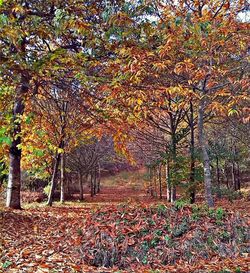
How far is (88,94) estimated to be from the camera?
23.4 feet

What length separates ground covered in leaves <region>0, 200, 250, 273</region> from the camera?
166 inches

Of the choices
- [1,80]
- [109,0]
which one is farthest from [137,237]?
[109,0]

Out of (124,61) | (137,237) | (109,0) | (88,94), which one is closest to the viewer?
(137,237)

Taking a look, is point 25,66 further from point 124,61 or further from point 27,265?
point 27,265

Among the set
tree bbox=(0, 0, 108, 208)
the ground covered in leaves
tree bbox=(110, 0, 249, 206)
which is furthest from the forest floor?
tree bbox=(0, 0, 108, 208)

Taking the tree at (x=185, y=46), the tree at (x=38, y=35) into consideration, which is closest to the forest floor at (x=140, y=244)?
the tree at (x=185, y=46)

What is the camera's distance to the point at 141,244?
4.84 metres

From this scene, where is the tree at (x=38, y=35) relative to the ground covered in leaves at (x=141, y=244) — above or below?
above

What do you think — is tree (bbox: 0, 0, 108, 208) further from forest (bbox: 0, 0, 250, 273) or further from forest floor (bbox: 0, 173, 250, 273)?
forest floor (bbox: 0, 173, 250, 273)

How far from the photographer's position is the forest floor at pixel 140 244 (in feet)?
Answer: 13.7

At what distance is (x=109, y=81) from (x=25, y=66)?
5.39ft

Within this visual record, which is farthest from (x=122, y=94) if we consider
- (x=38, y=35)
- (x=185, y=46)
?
(x=38, y=35)

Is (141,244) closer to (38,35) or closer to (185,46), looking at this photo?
(185,46)

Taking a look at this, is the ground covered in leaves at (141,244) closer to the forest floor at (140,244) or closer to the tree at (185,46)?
the forest floor at (140,244)
